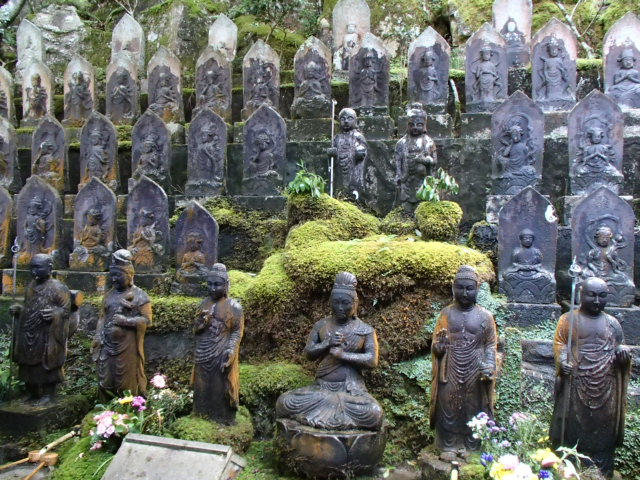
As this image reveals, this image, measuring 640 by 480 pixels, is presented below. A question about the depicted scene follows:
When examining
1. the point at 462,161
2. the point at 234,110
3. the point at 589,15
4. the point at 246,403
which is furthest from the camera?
the point at 589,15

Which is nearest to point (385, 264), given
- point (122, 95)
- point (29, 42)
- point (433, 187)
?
point (433, 187)

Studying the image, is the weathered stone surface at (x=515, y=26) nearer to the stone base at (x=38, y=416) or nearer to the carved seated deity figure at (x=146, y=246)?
the carved seated deity figure at (x=146, y=246)

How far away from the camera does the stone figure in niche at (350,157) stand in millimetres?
8727

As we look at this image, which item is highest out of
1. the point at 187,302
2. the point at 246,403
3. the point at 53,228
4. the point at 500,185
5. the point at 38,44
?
the point at 38,44

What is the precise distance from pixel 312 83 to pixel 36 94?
21.2ft

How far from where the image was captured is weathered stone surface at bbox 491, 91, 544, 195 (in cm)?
834

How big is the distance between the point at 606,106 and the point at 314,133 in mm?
4706

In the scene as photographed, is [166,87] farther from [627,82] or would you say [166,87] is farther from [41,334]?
[627,82]

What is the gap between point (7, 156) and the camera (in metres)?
10.9

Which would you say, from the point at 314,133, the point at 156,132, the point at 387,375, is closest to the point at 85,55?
the point at 156,132

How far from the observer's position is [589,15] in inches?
596

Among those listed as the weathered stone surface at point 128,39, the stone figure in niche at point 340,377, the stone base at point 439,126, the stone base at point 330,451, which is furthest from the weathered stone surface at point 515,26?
the stone base at point 330,451

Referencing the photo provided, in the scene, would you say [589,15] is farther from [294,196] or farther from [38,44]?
[38,44]

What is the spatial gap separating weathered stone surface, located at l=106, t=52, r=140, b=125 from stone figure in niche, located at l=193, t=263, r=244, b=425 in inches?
320
